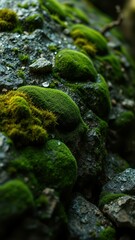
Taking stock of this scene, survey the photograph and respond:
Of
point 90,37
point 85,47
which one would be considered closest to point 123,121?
point 85,47

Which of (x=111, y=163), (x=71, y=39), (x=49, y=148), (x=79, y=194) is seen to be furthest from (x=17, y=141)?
(x=71, y=39)

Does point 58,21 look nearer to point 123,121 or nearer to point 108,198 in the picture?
point 123,121

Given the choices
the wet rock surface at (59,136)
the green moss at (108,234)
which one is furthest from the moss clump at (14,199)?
the green moss at (108,234)

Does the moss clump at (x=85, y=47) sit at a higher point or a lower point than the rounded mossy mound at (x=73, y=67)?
lower

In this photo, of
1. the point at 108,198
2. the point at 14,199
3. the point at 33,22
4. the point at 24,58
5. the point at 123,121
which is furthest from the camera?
the point at 123,121

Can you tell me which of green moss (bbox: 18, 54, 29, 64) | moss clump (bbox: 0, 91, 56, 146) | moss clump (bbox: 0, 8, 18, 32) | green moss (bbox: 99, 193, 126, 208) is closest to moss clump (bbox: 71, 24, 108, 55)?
moss clump (bbox: 0, 8, 18, 32)

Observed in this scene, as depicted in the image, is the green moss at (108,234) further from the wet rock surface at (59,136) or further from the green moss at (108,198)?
the green moss at (108,198)
